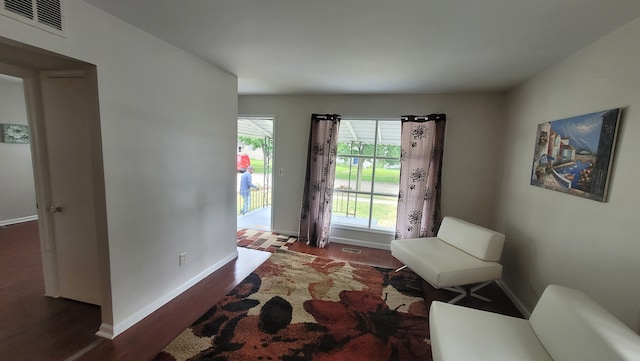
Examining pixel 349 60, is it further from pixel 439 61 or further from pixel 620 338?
pixel 620 338

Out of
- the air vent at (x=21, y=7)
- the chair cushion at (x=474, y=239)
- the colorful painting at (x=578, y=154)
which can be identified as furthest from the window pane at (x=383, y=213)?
the air vent at (x=21, y=7)

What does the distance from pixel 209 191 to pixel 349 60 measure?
2.05m

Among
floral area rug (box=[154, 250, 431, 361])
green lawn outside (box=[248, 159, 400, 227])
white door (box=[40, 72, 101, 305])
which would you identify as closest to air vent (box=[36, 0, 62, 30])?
white door (box=[40, 72, 101, 305])

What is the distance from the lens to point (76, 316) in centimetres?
204

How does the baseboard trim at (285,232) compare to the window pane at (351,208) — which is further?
the baseboard trim at (285,232)

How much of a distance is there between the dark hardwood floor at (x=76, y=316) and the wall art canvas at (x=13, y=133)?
217cm

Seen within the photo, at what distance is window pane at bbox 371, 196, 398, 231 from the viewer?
12.9ft

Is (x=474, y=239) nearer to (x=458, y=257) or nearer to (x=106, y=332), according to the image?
(x=458, y=257)

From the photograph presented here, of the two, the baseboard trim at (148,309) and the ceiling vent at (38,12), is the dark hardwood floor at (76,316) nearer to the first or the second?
the baseboard trim at (148,309)

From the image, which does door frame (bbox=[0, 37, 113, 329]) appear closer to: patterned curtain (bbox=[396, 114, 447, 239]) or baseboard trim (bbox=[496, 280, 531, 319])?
patterned curtain (bbox=[396, 114, 447, 239])

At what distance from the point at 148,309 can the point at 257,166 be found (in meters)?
4.90

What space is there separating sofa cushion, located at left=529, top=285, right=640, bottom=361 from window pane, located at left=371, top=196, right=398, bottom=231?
8.05 feet

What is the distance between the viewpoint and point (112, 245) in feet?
5.91

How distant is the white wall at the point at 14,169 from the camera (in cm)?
409
